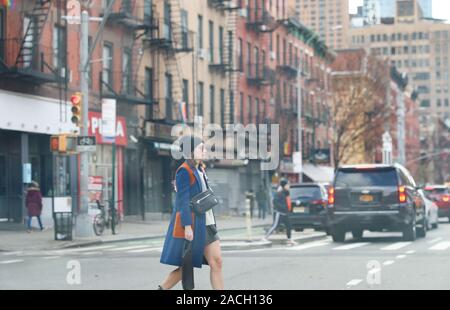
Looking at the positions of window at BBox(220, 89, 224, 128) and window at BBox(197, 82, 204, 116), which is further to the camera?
window at BBox(220, 89, 224, 128)

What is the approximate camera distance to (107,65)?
38062 mm

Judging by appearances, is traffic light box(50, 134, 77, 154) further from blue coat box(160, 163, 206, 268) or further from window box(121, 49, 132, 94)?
blue coat box(160, 163, 206, 268)

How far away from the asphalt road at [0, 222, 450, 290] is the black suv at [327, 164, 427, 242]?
910 mm

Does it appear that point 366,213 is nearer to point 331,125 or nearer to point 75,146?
point 75,146

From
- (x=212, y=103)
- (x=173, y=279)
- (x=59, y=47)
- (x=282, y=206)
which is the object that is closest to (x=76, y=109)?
(x=282, y=206)

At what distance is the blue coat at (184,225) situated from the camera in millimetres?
10422

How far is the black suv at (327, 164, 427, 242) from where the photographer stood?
78.9 ft

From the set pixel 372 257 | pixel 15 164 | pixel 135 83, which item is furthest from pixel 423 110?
pixel 372 257

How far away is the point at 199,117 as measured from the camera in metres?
46.7

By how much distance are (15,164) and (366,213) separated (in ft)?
44.4

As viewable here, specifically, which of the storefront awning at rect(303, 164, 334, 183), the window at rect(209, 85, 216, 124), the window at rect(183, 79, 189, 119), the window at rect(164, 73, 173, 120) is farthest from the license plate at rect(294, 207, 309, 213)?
the storefront awning at rect(303, 164, 334, 183)

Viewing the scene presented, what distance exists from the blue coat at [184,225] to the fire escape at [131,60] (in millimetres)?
26712

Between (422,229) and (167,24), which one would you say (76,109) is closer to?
(422,229)

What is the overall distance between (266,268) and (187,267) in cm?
586
